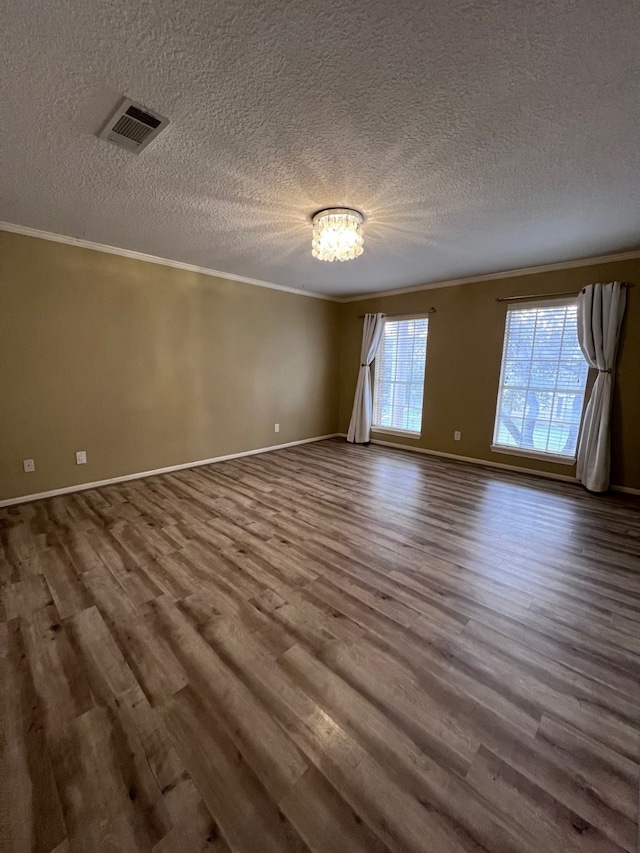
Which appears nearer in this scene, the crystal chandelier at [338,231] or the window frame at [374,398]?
the crystal chandelier at [338,231]

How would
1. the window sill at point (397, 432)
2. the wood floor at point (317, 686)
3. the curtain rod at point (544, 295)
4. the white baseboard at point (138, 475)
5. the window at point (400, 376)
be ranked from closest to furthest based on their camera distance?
the wood floor at point (317, 686) < the white baseboard at point (138, 475) < the curtain rod at point (544, 295) < the window at point (400, 376) < the window sill at point (397, 432)

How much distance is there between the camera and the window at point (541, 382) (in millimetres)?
3795

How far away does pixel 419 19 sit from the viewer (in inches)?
43.8

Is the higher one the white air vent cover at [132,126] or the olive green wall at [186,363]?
the white air vent cover at [132,126]

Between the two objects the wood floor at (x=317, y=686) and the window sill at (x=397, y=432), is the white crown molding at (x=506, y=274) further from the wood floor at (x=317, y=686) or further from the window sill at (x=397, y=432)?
the wood floor at (x=317, y=686)

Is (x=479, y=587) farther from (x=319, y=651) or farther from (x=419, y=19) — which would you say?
(x=419, y=19)

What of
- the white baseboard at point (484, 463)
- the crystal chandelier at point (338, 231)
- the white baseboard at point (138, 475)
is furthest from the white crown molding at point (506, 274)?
the white baseboard at point (138, 475)

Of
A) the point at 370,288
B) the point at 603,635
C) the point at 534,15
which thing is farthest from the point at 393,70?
the point at 370,288

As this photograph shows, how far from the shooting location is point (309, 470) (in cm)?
417

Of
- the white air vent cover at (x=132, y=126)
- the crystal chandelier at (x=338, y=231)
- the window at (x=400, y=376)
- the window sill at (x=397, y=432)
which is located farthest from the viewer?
the window sill at (x=397, y=432)

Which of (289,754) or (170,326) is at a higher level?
(170,326)

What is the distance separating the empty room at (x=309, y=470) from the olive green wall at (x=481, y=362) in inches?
2.1

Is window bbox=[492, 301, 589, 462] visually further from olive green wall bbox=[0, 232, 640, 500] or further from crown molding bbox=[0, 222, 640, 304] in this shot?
crown molding bbox=[0, 222, 640, 304]

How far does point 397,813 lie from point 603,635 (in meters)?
1.38
